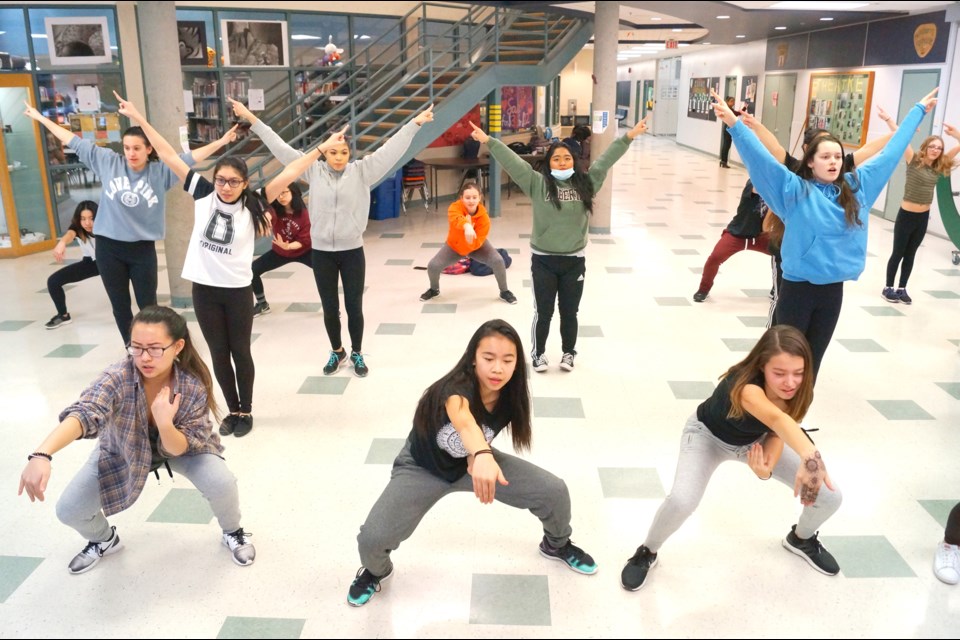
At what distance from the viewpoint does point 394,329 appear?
238 inches

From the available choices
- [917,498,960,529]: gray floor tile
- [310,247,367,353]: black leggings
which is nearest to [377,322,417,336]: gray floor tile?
[310,247,367,353]: black leggings

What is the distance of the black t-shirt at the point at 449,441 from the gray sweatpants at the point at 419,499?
0.04m

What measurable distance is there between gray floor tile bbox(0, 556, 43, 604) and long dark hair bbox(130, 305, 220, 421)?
0.97 meters

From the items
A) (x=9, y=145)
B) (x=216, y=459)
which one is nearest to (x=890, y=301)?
(x=216, y=459)

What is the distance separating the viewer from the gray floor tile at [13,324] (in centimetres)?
613

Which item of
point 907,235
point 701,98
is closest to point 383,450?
point 907,235

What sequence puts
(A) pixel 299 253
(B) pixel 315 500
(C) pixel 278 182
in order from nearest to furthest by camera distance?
(B) pixel 315 500 < (C) pixel 278 182 < (A) pixel 299 253

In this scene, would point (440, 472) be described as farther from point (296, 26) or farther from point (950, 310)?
point (296, 26)

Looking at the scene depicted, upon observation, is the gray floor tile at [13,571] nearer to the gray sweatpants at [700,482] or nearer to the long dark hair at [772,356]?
the gray sweatpants at [700,482]

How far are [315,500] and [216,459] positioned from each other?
666mm

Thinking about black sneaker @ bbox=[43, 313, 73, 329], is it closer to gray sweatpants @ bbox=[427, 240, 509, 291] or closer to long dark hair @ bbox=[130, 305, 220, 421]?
gray sweatpants @ bbox=[427, 240, 509, 291]

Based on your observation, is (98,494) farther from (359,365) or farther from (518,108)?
(518,108)

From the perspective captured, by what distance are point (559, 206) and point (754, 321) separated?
244 cm

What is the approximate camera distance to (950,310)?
643 centimetres
